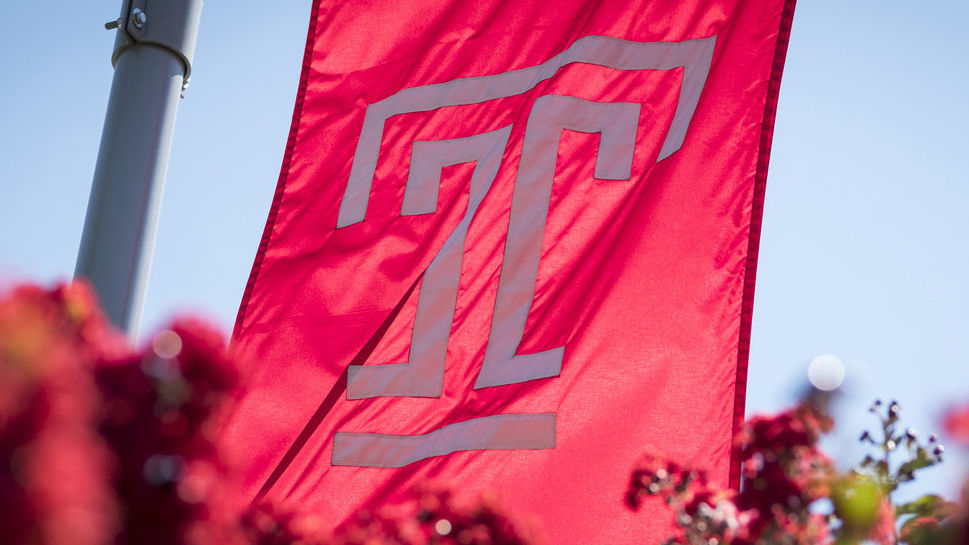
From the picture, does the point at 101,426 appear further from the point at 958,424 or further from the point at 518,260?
the point at 518,260

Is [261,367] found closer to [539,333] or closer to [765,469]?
[539,333]

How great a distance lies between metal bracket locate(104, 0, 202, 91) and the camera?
13.3 feet

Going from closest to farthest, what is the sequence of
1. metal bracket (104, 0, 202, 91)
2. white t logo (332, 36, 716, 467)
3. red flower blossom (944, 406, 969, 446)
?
red flower blossom (944, 406, 969, 446) → white t logo (332, 36, 716, 467) → metal bracket (104, 0, 202, 91)

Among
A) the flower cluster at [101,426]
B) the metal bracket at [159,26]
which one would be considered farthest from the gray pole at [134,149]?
the flower cluster at [101,426]

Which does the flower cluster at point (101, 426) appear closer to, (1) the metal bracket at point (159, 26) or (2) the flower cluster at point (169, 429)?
(2) the flower cluster at point (169, 429)

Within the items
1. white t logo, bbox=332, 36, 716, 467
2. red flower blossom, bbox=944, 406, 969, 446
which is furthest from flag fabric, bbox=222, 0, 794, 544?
red flower blossom, bbox=944, 406, 969, 446

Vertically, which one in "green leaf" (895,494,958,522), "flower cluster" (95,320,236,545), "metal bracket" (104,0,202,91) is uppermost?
"metal bracket" (104,0,202,91)

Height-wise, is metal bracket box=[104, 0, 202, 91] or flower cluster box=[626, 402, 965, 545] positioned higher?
metal bracket box=[104, 0, 202, 91]

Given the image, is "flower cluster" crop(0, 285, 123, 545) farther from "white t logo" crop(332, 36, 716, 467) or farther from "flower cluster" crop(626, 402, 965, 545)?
"white t logo" crop(332, 36, 716, 467)

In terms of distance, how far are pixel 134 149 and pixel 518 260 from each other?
1758 mm

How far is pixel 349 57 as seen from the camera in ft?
14.7

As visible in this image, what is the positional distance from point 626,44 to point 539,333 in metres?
1.31

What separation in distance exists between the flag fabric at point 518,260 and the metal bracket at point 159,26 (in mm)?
592

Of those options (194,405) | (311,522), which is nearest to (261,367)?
(311,522)
